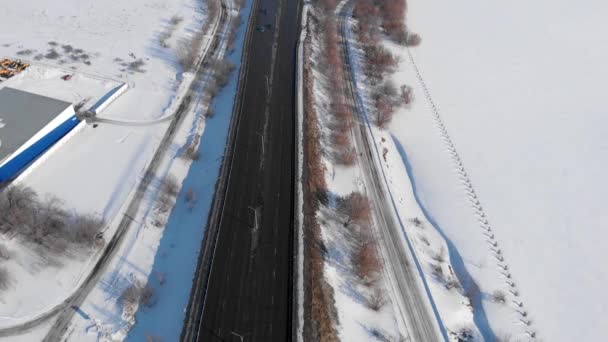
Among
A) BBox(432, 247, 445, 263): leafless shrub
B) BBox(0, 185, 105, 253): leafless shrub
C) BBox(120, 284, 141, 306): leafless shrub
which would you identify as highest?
BBox(432, 247, 445, 263): leafless shrub

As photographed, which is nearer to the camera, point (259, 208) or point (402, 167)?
point (259, 208)

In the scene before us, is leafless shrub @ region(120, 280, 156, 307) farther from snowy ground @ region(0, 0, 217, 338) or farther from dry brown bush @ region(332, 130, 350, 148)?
dry brown bush @ region(332, 130, 350, 148)

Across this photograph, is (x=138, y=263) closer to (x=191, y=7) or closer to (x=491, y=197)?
(x=491, y=197)

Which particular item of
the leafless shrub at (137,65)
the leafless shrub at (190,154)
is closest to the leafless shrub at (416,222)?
the leafless shrub at (190,154)

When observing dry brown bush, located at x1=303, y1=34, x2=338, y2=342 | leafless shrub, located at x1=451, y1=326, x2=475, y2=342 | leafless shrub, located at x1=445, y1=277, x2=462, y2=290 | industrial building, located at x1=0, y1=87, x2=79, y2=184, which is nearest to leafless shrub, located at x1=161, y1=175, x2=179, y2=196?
dry brown bush, located at x1=303, y1=34, x2=338, y2=342

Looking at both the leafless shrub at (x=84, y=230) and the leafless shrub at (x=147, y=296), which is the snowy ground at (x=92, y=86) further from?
the leafless shrub at (x=147, y=296)

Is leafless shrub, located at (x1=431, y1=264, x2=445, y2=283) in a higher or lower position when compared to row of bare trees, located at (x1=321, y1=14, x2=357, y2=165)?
lower

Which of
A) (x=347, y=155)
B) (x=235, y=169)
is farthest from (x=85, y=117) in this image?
(x=347, y=155)
